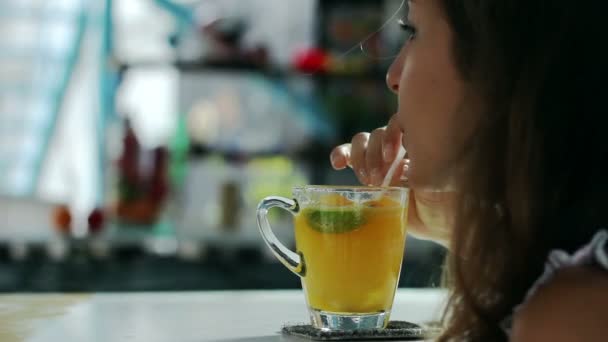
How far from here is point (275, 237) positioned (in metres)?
0.72

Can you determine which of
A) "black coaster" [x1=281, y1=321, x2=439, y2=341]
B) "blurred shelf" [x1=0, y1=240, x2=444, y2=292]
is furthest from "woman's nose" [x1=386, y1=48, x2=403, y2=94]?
"blurred shelf" [x1=0, y1=240, x2=444, y2=292]

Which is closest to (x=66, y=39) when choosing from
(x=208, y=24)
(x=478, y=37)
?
(x=208, y=24)

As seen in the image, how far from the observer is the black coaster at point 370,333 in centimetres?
66

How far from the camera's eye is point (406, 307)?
3.10ft

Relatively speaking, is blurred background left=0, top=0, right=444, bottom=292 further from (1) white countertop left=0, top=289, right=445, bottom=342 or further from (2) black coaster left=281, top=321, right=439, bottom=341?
(2) black coaster left=281, top=321, right=439, bottom=341

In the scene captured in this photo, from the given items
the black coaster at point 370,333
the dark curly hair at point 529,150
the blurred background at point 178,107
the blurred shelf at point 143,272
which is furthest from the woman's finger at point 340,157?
the blurred background at point 178,107

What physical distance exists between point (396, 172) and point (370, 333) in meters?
0.30

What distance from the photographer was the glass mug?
0.69m

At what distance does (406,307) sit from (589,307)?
0.49 metres

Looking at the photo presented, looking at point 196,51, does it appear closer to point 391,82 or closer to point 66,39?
point 66,39

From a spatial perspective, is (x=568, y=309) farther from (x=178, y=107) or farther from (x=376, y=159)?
(x=178, y=107)

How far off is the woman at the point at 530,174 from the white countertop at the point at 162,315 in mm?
174

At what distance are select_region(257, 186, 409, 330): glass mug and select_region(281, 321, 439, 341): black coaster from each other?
2 centimetres

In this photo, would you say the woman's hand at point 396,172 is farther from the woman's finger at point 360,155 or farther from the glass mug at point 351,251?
the glass mug at point 351,251
